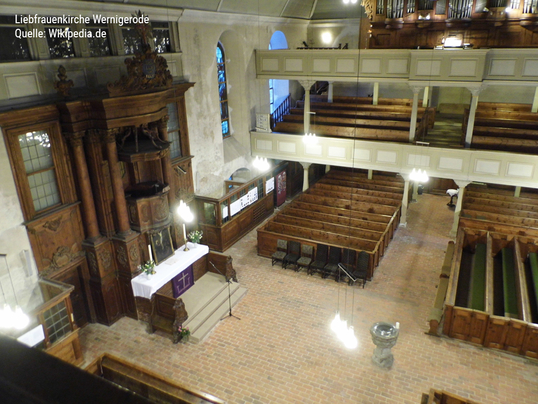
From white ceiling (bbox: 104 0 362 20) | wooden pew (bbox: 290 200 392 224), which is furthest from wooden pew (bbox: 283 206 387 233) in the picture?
white ceiling (bbox: 104 0 362 20)

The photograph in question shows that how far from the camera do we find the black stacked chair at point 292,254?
14062 millimetres

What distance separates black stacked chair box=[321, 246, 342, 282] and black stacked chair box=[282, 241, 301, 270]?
43.2 inches

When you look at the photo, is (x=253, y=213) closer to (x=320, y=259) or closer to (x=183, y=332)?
(x=320, y=259)

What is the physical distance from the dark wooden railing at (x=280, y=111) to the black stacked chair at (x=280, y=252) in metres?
6.55

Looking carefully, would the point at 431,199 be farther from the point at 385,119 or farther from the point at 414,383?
the point at 414,383

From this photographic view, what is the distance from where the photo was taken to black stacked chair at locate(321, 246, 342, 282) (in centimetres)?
1342

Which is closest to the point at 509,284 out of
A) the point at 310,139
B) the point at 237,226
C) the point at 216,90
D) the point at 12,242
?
the point at 310,139

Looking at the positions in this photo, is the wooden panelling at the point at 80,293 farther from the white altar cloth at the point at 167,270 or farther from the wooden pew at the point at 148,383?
the wooden pew at the point at 148,383

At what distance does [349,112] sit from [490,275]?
10.4 m

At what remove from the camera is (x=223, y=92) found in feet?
55.1

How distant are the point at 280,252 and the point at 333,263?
191 centimetres

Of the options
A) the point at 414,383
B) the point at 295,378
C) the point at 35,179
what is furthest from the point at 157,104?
the point at 414,383

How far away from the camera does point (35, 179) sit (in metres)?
9.71

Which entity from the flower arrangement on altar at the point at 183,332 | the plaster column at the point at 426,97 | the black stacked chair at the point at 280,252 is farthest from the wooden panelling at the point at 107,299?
the plaster column at the point at 426,97
